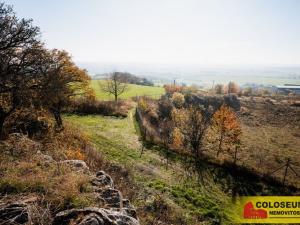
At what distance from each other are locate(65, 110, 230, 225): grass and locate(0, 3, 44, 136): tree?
902 centimetres

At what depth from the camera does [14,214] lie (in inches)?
272

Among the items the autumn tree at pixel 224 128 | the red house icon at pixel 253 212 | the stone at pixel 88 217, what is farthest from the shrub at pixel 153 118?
the stone at pixel 88 217

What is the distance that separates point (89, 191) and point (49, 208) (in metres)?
1.51

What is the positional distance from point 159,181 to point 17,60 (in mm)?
13179

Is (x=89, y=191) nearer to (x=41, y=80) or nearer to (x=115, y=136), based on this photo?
(x=41, y=80)

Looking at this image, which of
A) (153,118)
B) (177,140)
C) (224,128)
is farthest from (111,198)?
(153,118)

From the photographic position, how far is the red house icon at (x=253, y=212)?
17.7 metres

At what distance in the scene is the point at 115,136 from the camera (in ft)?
104

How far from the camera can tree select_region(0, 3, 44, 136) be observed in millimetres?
16359

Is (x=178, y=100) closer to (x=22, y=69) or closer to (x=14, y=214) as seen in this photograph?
(x=22, y=69)

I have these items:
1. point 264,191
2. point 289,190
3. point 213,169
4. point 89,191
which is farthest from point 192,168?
point 89,191

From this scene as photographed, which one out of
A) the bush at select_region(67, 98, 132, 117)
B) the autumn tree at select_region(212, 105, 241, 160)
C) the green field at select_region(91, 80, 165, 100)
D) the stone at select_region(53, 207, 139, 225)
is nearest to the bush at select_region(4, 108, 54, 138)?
the stone at select_region(53, 207, 139, 225)

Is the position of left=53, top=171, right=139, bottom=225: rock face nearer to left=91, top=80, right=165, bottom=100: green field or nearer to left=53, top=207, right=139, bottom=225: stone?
left=53, top=207, right=139, bottom=225: stone

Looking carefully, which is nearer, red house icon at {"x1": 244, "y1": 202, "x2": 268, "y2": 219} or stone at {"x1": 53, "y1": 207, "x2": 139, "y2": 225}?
stone at {"x1": 53, "y1": 207, "x2": 139, "y2": 225}
